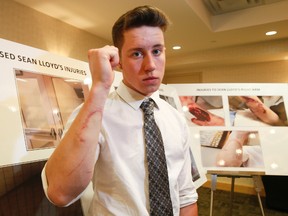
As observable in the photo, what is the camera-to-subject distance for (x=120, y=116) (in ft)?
2.93

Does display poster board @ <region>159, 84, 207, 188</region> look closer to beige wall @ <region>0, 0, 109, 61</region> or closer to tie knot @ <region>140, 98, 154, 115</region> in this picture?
tie knot @ <region>140, 98, 154, 115</region>

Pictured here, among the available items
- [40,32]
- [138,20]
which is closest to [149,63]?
[138,20]

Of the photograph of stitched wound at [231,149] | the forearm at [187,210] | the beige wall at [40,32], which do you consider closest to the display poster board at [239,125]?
the photograph of stitched wound at [231,149]

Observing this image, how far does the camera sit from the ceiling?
A: 8.92ft

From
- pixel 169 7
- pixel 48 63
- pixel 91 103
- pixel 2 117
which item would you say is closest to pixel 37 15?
pixel 169 7

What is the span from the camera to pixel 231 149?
5.81ft

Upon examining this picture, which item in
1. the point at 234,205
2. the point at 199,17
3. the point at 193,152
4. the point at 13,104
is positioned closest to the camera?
the point at 13,104

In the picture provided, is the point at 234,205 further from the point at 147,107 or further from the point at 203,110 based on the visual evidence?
the point at 147,107

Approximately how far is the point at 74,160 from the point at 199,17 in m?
2.97

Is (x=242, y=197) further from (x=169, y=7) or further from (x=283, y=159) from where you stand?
(x=169, y=7)

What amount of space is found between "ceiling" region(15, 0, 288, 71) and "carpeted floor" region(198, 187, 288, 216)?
2.63 m

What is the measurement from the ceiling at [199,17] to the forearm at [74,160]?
2.31 m

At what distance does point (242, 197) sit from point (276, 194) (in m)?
0.63

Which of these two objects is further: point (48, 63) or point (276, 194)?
point (276, 194)
